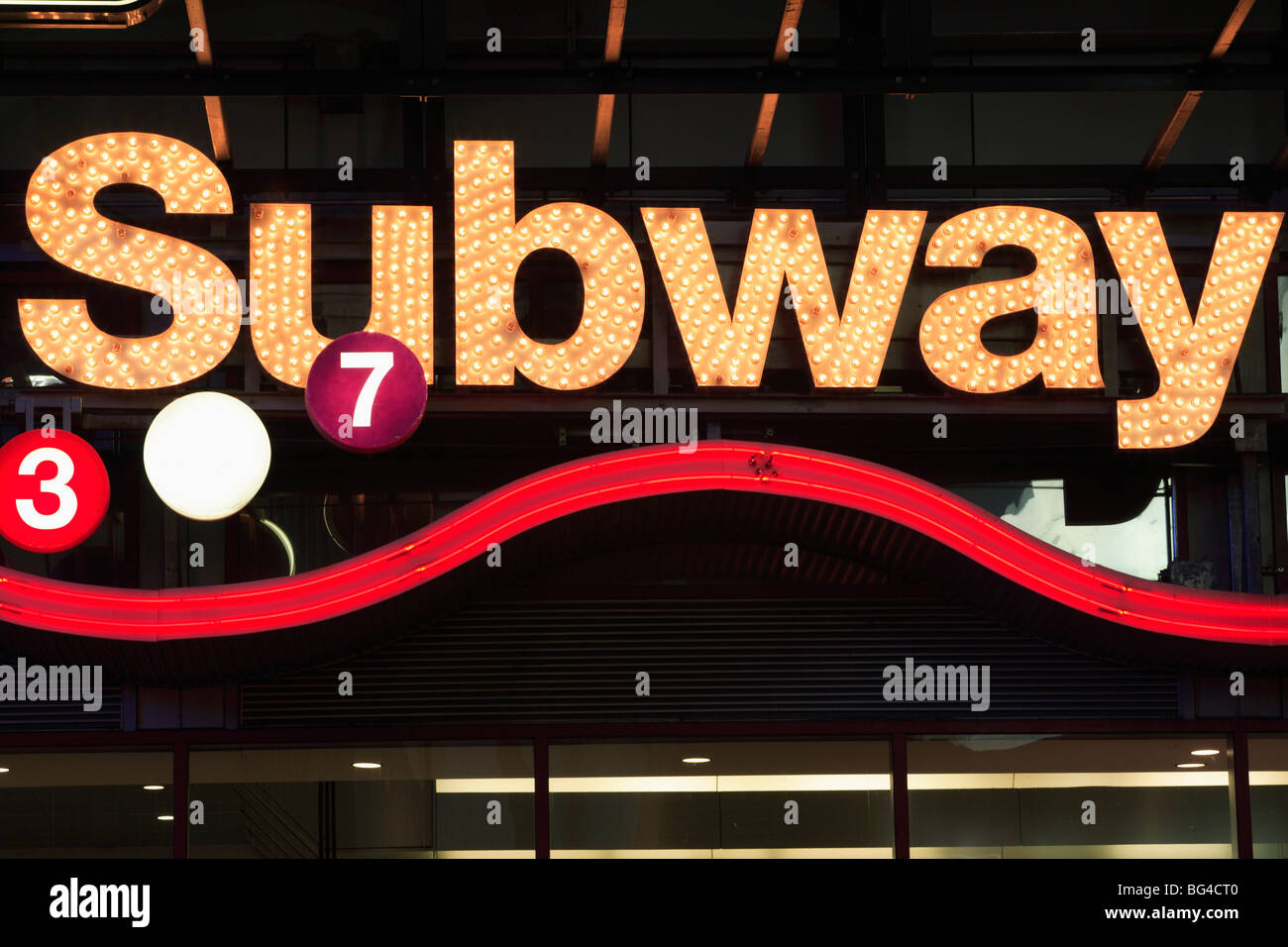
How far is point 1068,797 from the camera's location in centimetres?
1135

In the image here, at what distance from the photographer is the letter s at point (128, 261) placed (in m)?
11.0

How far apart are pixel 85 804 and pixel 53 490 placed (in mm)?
2256

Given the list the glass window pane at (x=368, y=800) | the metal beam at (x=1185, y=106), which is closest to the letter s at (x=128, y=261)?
the glass window pane at (x=368, y=800)

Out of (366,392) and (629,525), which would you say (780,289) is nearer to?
(629,525)

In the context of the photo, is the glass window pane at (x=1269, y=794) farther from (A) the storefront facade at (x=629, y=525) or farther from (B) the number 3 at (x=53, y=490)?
(B) the number 3 at (x=53, y=490)

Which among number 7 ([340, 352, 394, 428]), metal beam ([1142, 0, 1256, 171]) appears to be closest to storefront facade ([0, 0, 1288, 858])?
number 7 ([340, 352, 394, 428])

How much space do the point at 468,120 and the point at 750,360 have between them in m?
3.66

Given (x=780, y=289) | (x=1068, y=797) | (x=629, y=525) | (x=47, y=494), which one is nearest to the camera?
(x=47, y=494)

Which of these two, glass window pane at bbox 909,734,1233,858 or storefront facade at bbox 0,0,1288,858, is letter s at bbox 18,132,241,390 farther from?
glass window pane at bbox 909,734,1233,858

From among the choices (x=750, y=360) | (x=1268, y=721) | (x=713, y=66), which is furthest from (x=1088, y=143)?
(x=1268, y=721)

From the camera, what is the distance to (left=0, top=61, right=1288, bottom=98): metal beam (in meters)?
11.1

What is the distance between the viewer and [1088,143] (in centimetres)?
1352

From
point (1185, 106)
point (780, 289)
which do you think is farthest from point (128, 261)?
point (1185, 106)

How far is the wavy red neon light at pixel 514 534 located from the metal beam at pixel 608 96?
2.85 meters
